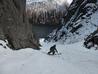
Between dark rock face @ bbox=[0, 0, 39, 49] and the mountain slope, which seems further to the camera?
the mountain slope

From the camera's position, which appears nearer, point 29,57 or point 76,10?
point 29,57

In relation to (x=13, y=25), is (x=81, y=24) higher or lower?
lower

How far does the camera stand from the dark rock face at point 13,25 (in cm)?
975

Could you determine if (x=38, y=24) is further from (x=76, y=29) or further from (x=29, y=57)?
(x=29, y=57)

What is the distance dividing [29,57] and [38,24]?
2822 centimetres

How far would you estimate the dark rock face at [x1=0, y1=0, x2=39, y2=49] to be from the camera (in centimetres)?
975

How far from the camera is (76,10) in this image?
24.5 meters

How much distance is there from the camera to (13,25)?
10.4 m

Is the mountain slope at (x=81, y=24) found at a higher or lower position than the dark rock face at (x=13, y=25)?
lower

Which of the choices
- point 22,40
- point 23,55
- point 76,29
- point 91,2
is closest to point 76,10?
point 91,2

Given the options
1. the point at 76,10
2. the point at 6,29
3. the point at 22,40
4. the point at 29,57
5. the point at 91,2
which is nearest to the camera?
the point at 29,57

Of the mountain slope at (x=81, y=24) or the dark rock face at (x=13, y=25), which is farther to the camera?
the mountain slope at (x=81, y=24)

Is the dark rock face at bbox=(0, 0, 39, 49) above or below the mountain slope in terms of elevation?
above

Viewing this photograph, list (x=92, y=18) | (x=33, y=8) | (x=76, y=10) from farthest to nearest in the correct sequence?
(x=33, y=8), (x=76, y=10), (x=92, y=18)
